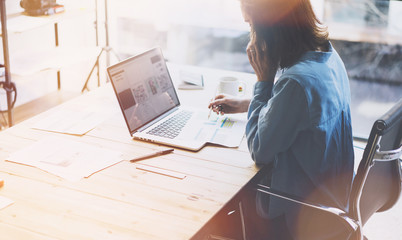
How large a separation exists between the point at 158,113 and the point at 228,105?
0.29 meters

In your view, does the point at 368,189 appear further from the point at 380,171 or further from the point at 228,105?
the point at 228,105

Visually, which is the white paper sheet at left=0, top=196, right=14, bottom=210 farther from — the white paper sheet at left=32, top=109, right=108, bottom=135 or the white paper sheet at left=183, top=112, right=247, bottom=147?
the white paper sheet at left=183, top=112, right=247, bottom=147

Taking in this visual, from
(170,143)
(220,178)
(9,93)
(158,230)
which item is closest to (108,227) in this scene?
(158,230)

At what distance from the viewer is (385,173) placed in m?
1.63

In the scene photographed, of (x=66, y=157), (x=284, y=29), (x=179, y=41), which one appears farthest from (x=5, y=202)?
(x=179, y=41)

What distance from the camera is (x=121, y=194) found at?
1440 mm

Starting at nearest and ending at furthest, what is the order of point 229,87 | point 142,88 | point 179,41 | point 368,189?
point 368,189
point 142,88
point 229,87
point 179,41

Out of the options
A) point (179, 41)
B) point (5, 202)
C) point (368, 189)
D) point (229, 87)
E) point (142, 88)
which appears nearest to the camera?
point (5, 202)

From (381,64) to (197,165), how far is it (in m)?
2.46

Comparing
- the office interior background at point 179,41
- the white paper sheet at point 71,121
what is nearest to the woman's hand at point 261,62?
the white paper sheet at point 71,121

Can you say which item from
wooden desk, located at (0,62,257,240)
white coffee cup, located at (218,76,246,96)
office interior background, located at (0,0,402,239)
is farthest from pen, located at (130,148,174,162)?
office interior background, located at (0,0,402,239)

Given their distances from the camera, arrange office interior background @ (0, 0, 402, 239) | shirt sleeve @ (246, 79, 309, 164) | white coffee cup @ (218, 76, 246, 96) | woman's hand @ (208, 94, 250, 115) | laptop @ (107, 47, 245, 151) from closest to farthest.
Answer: shirt sleeve @ (246, 79, 309, 164) < laptop @ (107, 47, 245, 151) < woman's hand @ (208, 94, 250, 115) < white coffee cup @ (218, 76, 246, 96) < office interior background @ (0, 0, 402, 239)

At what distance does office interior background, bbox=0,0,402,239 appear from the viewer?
3.46 meters

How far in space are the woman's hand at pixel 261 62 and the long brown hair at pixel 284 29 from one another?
1 cm
